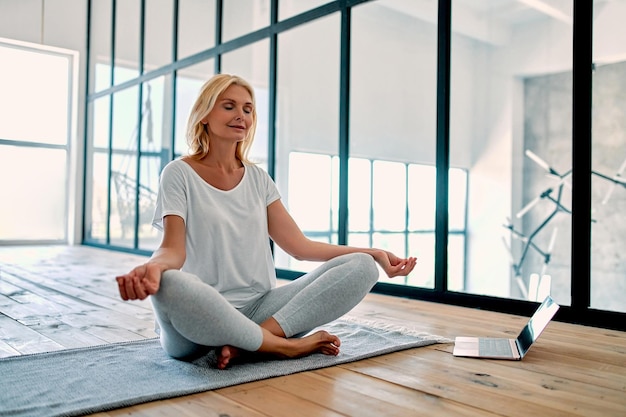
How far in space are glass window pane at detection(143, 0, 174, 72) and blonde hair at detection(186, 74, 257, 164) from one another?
384 centimetres

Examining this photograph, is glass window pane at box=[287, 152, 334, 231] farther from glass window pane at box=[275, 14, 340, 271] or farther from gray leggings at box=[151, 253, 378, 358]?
gray leggings at box=[151, 253, 378, 358]

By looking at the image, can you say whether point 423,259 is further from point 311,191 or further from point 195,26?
point 195,26

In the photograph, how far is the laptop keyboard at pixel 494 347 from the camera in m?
1.88

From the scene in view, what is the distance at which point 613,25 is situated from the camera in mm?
2479

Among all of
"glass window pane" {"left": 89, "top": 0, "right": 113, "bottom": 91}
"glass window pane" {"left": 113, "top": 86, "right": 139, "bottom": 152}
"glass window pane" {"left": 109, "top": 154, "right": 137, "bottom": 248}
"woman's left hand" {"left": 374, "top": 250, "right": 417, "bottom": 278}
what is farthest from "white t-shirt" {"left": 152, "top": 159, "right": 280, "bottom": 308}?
"glass window pane" {"left": 89, "top": 0, "right": 113, "bottom": 91}

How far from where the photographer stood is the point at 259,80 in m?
4.30

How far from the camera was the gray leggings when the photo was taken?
1409 mm

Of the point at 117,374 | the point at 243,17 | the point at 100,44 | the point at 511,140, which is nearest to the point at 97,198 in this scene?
the point at 100,44

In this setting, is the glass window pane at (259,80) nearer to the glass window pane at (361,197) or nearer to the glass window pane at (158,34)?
the glass window pane at (361,197)

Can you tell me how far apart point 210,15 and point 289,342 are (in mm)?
3736

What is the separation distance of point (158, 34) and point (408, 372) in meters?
4.76

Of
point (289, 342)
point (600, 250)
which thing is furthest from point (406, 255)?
point (289, 342)

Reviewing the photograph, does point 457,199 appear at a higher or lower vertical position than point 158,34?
lower

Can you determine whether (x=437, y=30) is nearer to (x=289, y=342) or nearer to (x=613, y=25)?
(x=613, y=25)
